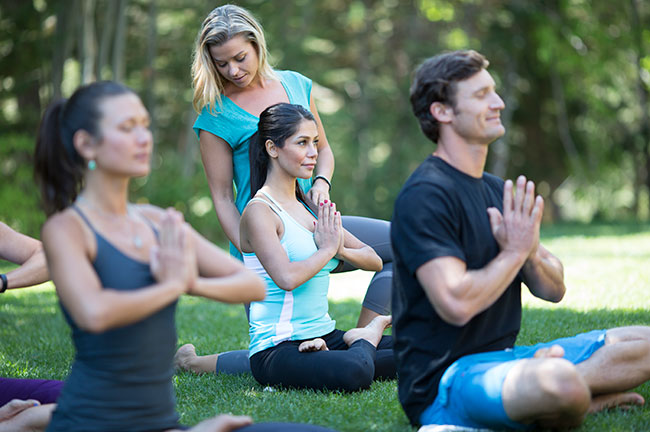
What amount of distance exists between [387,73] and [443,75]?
18.9m

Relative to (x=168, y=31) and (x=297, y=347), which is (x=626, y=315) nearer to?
(x=297, y=347)

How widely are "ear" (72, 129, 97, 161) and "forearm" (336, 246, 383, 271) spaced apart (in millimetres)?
2141

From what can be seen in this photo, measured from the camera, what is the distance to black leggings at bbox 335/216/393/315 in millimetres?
5035

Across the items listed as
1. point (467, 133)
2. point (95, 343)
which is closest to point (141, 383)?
point (95, 343)

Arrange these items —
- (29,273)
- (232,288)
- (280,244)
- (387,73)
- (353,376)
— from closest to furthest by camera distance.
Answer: (232,288)
(29,273)
(353,376)
(280,244)
(387,73)

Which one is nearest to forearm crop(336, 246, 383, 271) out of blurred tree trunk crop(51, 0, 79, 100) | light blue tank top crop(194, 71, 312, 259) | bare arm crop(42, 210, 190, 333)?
light blue tank top crop(194, 71, 312, 259)

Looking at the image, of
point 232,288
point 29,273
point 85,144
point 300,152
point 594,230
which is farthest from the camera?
point 594,230

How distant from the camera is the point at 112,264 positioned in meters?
2.59

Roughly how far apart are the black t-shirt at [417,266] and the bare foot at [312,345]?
3.44 ft

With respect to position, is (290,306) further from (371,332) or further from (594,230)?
(594,230)

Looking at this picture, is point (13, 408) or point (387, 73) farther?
point (387, 73)

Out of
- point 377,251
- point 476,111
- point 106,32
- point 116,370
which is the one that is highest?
point 106,32

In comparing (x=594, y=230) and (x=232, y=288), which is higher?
(x=232, y=288)

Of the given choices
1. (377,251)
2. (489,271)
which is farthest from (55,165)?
(377,251)
